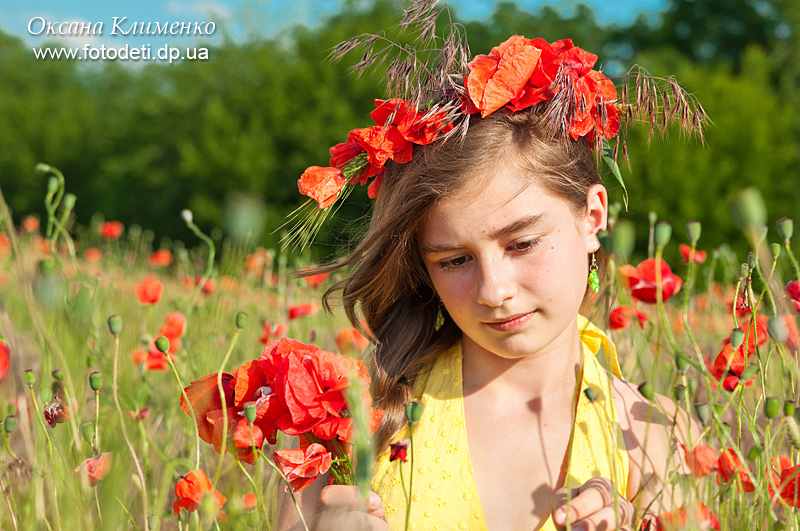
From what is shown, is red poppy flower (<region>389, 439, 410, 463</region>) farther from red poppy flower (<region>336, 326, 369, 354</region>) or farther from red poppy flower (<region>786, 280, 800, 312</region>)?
red poppy flower (<region>336, 326, 369, 354</region>)

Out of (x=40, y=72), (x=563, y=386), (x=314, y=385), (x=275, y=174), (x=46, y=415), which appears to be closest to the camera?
(x=314, y=385)

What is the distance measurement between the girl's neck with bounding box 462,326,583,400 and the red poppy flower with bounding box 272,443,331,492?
562mm

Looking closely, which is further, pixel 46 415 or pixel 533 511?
pixel 533 511

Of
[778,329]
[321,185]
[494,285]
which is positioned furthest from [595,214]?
[778,329]

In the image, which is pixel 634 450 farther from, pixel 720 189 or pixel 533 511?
pixel 720 189

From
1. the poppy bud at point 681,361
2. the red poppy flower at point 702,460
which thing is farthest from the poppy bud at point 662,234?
the red poppy flower at point 702,460

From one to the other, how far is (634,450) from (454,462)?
13.3 inches

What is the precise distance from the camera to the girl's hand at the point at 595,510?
115 cm

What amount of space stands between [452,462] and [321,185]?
59cm

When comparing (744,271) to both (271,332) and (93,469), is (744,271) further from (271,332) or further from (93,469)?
(271,332)

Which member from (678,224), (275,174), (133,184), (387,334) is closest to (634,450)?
(387,334)

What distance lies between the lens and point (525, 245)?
1.34m

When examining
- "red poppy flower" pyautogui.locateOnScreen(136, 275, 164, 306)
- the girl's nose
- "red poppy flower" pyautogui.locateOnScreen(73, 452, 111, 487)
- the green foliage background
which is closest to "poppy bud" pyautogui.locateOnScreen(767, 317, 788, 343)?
the girl's nose

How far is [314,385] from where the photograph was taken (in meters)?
1.03
